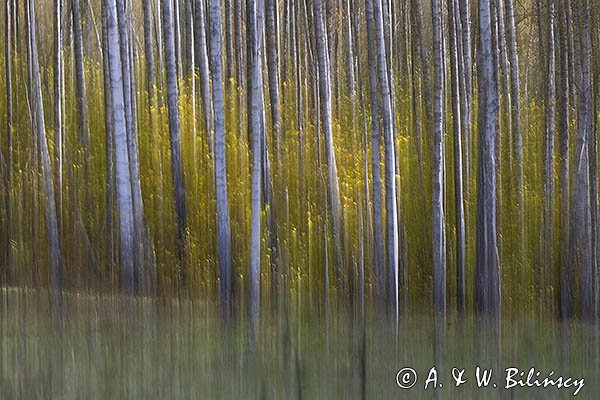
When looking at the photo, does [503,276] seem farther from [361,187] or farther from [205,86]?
[205,86]

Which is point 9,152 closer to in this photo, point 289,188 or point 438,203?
point 289,188

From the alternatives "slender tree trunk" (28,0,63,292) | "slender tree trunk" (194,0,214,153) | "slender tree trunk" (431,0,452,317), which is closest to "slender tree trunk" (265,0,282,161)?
"slender tree trunk" (194,0,214,153)

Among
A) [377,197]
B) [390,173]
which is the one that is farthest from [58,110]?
[390,173]

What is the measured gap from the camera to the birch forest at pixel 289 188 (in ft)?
23.8

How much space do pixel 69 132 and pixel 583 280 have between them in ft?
17.4

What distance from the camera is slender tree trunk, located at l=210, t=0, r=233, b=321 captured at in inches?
258

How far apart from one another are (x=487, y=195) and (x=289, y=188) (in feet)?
7.24

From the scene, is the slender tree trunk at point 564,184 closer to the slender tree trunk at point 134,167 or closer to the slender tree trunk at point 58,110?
the slender tree trunk at point 134,167

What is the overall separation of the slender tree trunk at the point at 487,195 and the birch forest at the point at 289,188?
0.06 ft

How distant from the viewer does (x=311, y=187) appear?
351 inches

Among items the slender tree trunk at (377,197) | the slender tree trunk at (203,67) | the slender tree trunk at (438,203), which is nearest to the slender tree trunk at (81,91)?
the slender tree trunk at (203,67)

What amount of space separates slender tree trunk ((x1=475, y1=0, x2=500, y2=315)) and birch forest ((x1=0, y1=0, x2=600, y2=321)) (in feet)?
0.06

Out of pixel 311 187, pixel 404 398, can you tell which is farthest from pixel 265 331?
pixel 311 187

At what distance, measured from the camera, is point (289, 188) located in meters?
8.78
